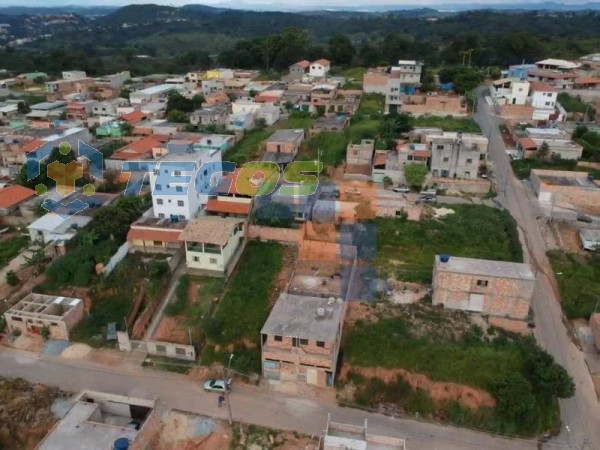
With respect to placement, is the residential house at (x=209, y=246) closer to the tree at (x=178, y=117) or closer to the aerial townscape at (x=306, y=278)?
the aerial townscape at (x=306, y=278)

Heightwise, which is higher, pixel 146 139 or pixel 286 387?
pixel 146 139

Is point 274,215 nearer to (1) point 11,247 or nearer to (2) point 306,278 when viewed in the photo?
(2) point 306,278

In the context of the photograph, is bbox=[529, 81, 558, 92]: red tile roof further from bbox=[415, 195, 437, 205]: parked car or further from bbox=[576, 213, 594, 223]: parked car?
bbox=[415, 195, 437, 205]: parked car

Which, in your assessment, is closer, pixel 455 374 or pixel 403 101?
pixel 455 374

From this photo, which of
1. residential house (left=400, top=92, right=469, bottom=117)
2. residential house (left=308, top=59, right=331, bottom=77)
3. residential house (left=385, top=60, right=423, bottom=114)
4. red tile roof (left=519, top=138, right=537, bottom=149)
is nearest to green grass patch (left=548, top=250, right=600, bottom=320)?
red tile roof (left=519, top=138, right=537, bottom=149)

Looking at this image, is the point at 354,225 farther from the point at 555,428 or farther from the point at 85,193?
the point at 85,193

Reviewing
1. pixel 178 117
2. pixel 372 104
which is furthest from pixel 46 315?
pixel 372 104

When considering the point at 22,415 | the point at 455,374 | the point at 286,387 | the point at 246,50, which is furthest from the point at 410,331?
the point at 246,50
